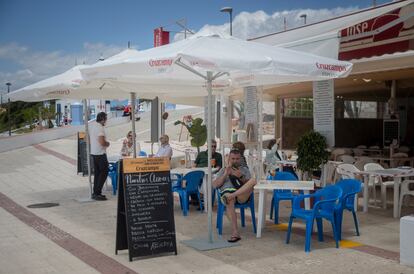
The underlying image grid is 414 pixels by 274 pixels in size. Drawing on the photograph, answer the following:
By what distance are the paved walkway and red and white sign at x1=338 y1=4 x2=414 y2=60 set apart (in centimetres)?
263

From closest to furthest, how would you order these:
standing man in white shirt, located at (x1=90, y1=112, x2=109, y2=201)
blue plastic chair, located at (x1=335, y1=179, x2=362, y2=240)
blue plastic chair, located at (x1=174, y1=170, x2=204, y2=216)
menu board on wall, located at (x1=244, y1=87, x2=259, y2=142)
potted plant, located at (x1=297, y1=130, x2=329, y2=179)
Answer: blue plastic chair, located at (x1=335, y1=179, x2=362, y2=240)
blue plastic chair, located at (x1=174, y1=170, x2=204, y2=216)
potted plant, located at (x1=297, y1=130, x2=329, y2=179)
standing man in white shirt, located at (x1=90, y1=112, x2=109, y2=201)
menu board on wall, located at (x1=244, y1=87, x2=259, y2=142)

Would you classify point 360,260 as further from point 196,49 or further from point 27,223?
point 27,223

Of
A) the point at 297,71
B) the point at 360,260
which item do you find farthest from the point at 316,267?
the point at 297,71

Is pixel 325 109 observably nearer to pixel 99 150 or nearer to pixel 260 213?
pixel 260 213

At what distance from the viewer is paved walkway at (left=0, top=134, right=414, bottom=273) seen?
490 centimetres

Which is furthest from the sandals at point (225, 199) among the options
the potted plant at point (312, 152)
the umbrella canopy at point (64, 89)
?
the umbrella canopy at point (64, 89)

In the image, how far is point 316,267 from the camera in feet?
15.9

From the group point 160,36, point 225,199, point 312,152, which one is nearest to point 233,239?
point 225,199

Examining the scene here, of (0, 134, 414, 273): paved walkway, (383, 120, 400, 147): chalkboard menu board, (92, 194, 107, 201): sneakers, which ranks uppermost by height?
(383, 120, 400, 147): chalkboard menu board

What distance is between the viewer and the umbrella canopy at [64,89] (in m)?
8.32

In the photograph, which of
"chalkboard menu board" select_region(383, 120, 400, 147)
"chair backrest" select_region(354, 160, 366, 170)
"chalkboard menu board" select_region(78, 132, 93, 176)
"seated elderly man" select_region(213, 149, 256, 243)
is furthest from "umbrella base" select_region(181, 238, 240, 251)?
"chalkboard menu board" select_region(383, 120, 400, 147)

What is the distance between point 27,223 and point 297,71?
14.8ft

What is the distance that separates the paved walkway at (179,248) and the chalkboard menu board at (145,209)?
15 cm

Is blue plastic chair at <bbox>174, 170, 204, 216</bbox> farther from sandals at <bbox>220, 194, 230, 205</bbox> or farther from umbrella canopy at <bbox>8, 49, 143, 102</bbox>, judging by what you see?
umbrella canopy at <bbox>8, 49, 143, 102</bbox>
